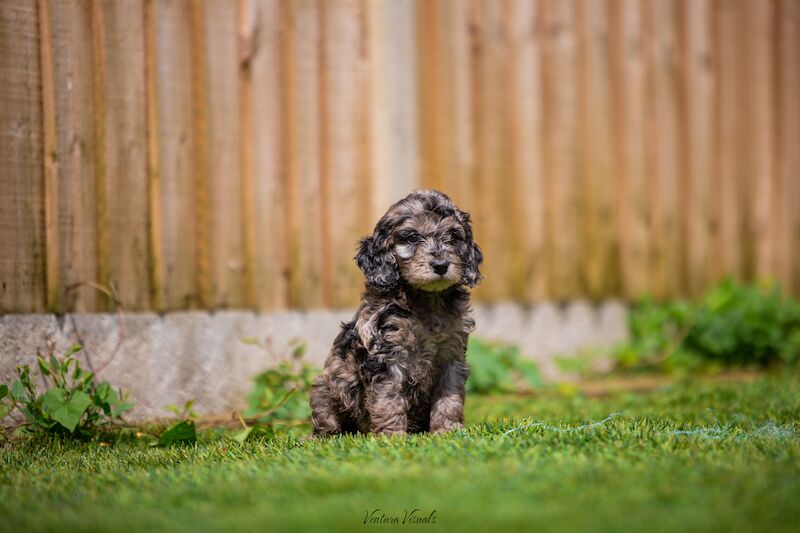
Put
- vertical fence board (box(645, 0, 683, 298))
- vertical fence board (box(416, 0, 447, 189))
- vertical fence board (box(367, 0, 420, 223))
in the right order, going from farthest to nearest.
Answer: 1. vertical fence board (box(645, 0, 683, 298))
2. vertical fence board (box(416, 0, 447, 189))
3. vertical fence board (box(367, 0, 420, 223))

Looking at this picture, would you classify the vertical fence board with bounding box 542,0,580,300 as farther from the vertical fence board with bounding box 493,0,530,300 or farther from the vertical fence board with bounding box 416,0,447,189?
the vertical fence board with bounding box 416,0,447,189

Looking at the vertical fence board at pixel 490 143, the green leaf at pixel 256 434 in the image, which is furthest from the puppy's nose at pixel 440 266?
the vertical fence board at pixel 490 143

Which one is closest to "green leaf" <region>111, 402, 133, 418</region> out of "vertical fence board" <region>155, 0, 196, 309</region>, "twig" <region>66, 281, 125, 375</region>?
"twig" <region>66, 281, 125, 375</region>

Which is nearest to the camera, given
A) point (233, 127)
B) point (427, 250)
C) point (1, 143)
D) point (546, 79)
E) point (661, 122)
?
point (427, 250)

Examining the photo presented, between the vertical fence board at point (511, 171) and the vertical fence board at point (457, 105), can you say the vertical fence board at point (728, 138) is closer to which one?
the vertical fence board at point (511, 171)

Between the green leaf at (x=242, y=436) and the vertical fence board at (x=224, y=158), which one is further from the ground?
the vertical fence board at (x=224, y=158)

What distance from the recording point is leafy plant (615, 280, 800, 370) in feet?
27.5

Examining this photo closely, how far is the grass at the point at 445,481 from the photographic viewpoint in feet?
9.49

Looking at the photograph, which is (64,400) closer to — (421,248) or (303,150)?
(421,248)

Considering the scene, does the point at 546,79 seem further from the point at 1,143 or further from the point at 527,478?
the point at 527,478

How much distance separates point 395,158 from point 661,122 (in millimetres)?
2941

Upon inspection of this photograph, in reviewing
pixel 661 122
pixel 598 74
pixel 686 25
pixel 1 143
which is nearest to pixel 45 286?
pixel 1 143

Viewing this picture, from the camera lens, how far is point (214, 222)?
6.16 m

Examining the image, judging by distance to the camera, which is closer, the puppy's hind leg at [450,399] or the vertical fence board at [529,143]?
the puppy's hind leg at [450,399]
